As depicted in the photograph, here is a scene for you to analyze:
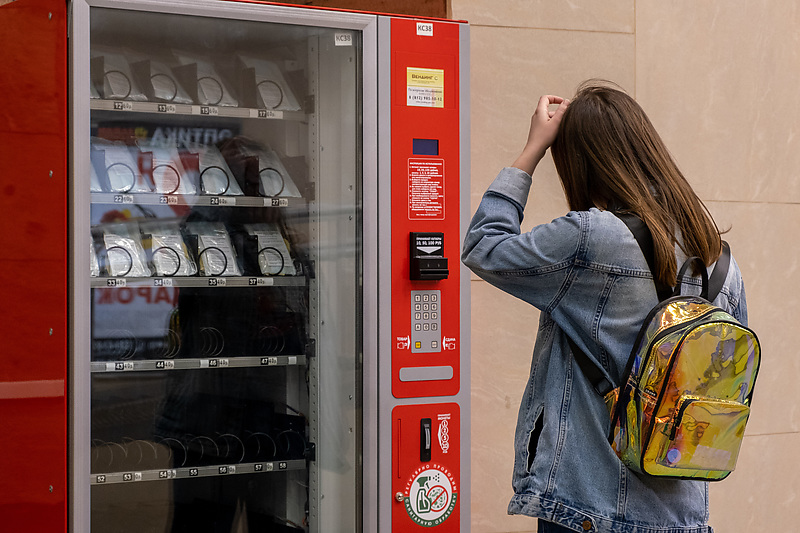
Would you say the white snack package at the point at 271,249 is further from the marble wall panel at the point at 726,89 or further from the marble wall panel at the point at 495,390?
the marble wall panel at the point at 726,89

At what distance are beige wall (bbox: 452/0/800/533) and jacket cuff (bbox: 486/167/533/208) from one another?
148 centimetres

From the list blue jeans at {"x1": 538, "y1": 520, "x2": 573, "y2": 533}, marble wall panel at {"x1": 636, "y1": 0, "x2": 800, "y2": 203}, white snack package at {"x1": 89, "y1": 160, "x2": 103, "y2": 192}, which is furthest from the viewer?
marble wall panel at {"x1": 636, "y1": 0, "x2": 800, "y2": 203}

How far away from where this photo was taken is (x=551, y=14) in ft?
11.0

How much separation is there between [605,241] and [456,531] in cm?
115

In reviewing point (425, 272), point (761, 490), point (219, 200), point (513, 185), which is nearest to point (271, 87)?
point (219, 200)

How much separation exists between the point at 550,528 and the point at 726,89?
102 inches

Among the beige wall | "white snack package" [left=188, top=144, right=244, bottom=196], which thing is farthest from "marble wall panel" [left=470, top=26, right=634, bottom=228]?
"white snack package" [left=188, top=144, right=244, bottom=196]

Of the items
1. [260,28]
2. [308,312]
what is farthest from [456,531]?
[260,28]

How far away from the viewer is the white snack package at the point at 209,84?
2.32 m

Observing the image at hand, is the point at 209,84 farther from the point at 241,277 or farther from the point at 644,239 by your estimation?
the point at 644,239

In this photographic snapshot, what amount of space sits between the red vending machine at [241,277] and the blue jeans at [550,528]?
63 cm

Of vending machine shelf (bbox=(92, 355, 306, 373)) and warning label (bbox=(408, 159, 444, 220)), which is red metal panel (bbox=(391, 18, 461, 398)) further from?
vending machine shelf (bbox=(92, 355, 306, 373))

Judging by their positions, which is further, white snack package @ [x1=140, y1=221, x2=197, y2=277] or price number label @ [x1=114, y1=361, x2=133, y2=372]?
white snack package @ [x1=140, y1=221, x2=197, y2=277]

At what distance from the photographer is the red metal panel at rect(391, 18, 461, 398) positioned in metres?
2.29
